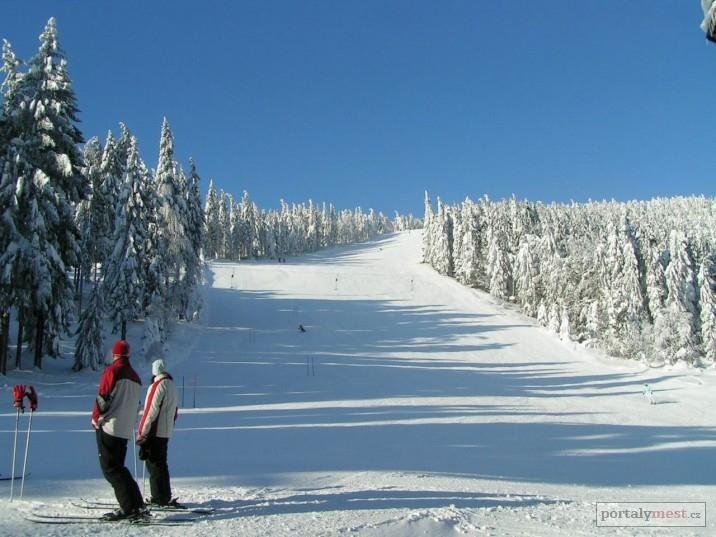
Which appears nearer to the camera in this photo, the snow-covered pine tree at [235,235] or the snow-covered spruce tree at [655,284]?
the snow-covered spruce tree at [655,284]

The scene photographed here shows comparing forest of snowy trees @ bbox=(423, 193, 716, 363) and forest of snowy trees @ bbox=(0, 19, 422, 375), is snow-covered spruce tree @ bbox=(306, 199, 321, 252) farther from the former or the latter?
forest of snowy trees @ bbox=(0, 19, 422, 375)

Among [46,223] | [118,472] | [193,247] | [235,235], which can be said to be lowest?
[118,472]

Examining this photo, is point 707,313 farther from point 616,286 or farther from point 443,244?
point 443,244

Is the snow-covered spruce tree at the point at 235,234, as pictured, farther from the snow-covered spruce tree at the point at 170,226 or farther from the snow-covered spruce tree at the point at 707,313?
the snow-covered spruce tree at the point at 707,313

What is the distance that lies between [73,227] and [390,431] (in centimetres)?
1786

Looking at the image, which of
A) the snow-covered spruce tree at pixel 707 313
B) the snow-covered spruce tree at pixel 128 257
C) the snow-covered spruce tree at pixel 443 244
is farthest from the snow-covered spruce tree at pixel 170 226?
the snow-covered spruce tree at pixel 443 244

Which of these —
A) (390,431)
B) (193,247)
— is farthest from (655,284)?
(390,431)

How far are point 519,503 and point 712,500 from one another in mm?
5134

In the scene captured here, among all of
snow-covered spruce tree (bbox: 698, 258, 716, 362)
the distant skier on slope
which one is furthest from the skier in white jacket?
snow-covered spruce tree (bbox: 698, 258, 716, 362)

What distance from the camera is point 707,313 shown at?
4966 centimetres

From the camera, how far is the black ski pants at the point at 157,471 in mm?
6711

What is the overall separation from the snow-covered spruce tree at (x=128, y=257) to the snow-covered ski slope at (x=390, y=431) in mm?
4739

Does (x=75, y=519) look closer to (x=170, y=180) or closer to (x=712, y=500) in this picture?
(x=712, y=500)

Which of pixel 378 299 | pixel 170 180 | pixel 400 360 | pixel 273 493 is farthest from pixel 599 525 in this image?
pixel 378 299
